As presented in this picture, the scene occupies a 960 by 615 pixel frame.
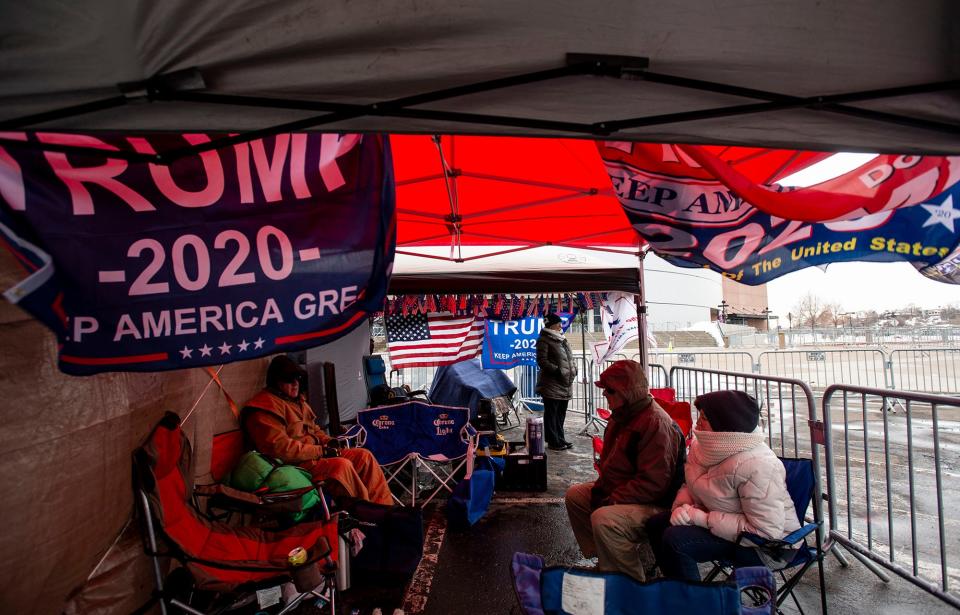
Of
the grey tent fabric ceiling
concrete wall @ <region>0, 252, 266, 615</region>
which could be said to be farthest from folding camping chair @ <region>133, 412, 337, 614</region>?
the grey tent fabric ceiling

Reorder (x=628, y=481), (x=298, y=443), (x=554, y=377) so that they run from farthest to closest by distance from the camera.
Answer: (x=554, y=377) < (x=298, y=443) < (x=628, y=481)

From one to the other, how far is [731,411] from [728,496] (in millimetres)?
478

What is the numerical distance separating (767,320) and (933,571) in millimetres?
77567

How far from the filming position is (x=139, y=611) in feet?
8.38

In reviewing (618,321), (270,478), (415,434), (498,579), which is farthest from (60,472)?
(618,321)

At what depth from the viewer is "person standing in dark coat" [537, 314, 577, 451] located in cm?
696

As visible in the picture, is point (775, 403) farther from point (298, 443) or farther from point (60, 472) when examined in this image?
point (60, 472)

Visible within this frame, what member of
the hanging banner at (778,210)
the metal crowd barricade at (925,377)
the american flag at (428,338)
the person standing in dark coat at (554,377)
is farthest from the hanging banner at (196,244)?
the metal crowd barricade at (925,377)

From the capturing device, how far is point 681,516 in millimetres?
2748

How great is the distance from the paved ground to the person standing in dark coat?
2337 millimetres

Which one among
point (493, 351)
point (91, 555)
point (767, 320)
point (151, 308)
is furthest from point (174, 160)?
point (767, 320)

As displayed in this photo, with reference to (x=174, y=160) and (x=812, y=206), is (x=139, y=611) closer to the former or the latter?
(x=174, y=160)

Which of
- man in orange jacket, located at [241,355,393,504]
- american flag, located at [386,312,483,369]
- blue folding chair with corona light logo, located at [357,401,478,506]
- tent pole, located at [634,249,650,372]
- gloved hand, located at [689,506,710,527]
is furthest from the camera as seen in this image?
american flag, located at [386,312,483,369]

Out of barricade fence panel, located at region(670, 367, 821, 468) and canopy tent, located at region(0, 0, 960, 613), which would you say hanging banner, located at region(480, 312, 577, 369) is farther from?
canopy tent, located at region(0, 0, 960, 613)
